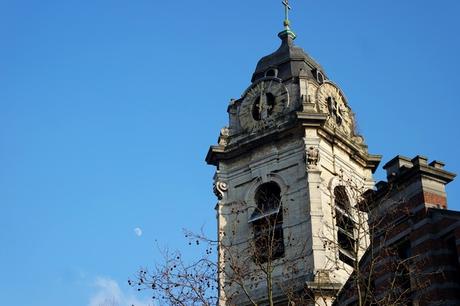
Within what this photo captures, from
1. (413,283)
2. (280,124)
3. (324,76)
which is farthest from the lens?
(324,76)

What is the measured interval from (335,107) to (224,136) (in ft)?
17.2

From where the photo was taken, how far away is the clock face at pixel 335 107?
41469mm

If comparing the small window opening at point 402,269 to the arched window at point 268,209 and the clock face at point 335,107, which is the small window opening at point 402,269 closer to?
the arched window at point 268,209

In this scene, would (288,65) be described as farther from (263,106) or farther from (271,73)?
(263,106)

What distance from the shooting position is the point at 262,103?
42.0 m

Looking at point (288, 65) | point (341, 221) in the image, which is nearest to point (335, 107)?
point (288, 65)

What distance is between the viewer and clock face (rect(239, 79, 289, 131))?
41.4 meters

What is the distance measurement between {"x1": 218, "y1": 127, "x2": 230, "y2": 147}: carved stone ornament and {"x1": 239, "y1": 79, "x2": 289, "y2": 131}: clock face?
2.60 ft

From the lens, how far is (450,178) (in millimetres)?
25375

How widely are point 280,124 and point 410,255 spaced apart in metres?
16.6

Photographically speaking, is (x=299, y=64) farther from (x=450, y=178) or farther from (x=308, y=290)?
(x=450, y=178)

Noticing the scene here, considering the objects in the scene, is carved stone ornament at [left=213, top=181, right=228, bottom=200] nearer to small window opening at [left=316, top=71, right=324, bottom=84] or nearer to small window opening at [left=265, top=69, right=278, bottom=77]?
small window opening at [left=265, top=69, right=278, bottom=77]

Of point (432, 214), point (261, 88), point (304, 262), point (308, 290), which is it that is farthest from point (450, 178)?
point (261, 88)

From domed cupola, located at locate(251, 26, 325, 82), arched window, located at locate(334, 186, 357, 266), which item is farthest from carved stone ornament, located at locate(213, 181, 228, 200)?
domed cupola, located at locate(251, 26, 325, 82)
